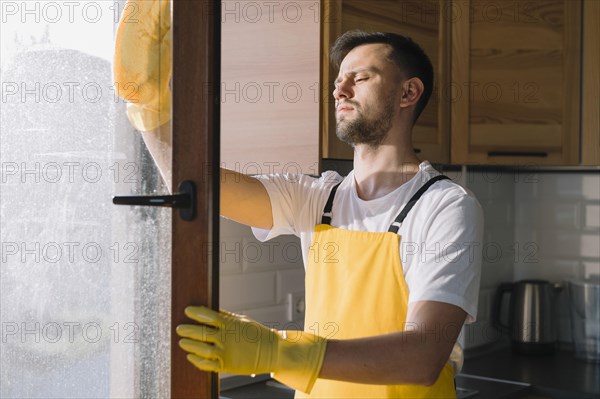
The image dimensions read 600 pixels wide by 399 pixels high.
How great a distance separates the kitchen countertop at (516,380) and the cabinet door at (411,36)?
26.7 inches

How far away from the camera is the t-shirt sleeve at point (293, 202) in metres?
1.71

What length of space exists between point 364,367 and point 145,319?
1.13 ft

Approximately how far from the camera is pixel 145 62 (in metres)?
1.15

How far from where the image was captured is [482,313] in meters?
3.06

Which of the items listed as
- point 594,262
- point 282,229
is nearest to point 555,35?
point 594,262

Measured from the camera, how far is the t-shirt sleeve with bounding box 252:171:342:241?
171cm

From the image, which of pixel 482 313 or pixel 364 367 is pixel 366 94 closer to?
pixel 364 367

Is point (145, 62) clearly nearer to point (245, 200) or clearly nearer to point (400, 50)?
point (245, 200)

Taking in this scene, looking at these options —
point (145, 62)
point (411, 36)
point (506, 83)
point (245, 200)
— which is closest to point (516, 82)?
point (506, 83)

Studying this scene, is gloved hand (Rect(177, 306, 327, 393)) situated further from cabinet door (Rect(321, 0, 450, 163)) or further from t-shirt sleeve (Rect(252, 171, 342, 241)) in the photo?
cabinet door (Rect(321, 0, 450, 163))

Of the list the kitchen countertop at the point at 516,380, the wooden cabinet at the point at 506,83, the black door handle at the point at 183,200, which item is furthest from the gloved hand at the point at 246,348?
the wooden cabinet at the point at 506,83

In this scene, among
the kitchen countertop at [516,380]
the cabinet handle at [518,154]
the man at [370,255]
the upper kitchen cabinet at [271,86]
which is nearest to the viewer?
the man at [370,255]

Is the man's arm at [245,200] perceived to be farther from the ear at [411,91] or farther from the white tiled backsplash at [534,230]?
the white tiled backsplash at [534,230]

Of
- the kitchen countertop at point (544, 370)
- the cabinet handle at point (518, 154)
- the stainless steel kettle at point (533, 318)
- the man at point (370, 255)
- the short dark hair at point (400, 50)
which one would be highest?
the short dark hair at point (400, 50)
